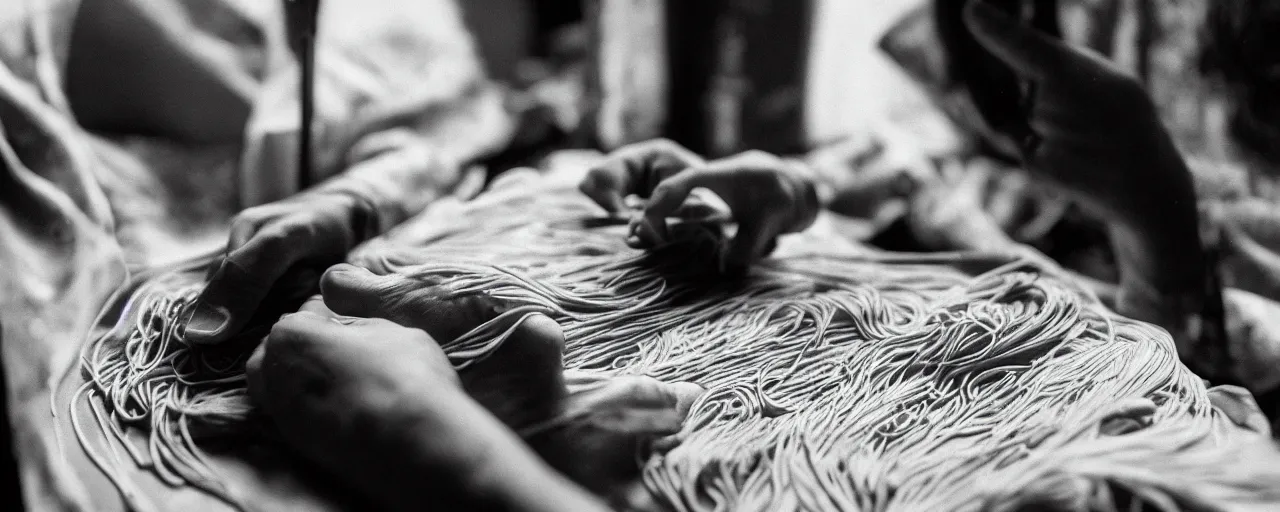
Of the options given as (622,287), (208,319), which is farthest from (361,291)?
(622,287)

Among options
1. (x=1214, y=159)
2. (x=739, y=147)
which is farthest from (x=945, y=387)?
(x=739, y=147)

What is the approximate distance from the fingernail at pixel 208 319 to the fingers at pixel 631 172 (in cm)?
41

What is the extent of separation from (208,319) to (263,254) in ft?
0.22

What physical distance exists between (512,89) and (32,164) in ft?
4.19

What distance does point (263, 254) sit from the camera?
0.81 metres

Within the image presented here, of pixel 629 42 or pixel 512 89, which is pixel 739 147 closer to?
pixel 629 42

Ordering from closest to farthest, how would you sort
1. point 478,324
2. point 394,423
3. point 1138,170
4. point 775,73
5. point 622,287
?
point 394,423 → point 478,324 → point 622,287 → point 1138,170 → point 775,73

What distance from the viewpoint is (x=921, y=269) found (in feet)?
3.42

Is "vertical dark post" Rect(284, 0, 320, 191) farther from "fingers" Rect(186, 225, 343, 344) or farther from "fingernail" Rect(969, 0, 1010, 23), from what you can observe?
"fingernail" Rect(969, 0, 1010, 23)

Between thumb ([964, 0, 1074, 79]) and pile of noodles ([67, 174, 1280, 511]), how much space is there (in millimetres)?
213

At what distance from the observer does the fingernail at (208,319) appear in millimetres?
776

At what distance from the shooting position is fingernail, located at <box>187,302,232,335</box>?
78 centimetres

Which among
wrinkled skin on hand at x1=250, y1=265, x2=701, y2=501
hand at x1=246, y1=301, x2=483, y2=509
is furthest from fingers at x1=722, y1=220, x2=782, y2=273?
hand at x1=246, y1=301, x2=483, y2=509

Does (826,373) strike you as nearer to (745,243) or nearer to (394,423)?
(745,243)
